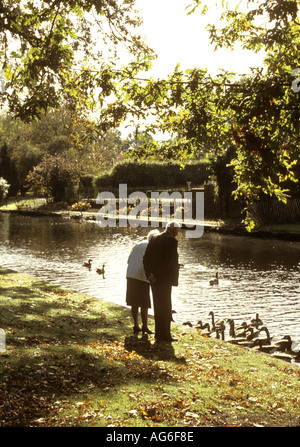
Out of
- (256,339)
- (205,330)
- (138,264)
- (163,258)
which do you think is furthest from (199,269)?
(163,258)

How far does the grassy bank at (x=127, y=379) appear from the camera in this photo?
5.80 meters

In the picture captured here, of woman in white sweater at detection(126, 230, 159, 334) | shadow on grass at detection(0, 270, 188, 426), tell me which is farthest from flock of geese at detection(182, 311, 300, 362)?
shadow on grass at detection(0, 270, 188, 426)

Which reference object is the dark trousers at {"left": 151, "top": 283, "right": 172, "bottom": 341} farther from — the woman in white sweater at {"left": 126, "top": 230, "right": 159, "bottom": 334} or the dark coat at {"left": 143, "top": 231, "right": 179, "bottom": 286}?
the woman in white sweater at {"left": 126, "top": 230, "right": 159, "bottom": 334}

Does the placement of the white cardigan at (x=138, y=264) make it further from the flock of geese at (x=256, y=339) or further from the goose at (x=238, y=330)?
the goose at (x=238, y=330)

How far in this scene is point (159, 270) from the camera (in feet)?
28.9

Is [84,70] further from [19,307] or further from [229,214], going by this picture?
[229,214]

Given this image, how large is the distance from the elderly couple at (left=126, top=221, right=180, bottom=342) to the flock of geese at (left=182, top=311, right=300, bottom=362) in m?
1.61

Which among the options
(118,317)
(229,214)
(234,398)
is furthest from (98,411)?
(229,214)

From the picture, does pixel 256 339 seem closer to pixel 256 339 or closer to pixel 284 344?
pixel 256 339

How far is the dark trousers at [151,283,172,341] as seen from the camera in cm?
893

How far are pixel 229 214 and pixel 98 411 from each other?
32753 millimetres

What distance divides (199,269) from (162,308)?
1157 centimetres

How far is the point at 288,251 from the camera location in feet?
80.3

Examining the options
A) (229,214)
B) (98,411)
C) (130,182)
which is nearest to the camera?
(98,411)
